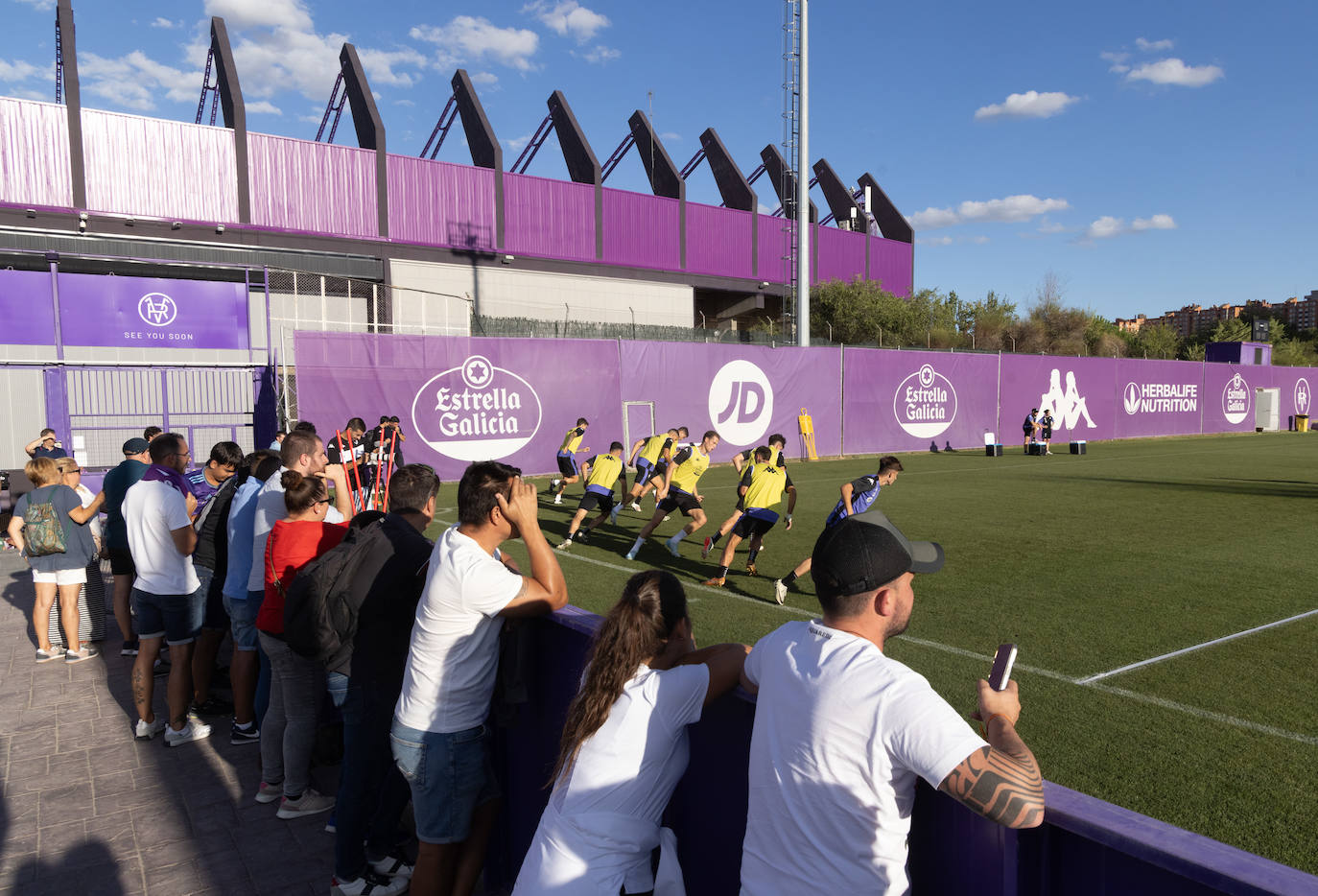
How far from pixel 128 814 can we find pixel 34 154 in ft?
92.0

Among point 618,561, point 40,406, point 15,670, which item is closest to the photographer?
point 15,670

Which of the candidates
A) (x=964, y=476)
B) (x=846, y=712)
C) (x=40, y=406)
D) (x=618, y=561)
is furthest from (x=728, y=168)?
(x=846, y=712)

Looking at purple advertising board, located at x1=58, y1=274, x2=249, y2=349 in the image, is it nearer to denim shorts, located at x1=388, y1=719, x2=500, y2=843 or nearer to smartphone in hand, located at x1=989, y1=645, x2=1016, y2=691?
denim shorts, located at x1=388, y1=719, x2=500, y2=843

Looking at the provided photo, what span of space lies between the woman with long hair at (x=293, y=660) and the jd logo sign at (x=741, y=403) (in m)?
20.2

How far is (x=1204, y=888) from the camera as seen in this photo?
4.86 ft

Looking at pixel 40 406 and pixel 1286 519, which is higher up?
pixel 40 406

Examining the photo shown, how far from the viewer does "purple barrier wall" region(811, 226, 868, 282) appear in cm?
4619

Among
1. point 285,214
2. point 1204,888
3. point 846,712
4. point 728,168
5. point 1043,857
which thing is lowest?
point 1043,857

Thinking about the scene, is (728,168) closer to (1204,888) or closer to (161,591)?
(161,591)

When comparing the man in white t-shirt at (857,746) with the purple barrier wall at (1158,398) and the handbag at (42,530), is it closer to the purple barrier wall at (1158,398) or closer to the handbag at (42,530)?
the handbag at (42,530)

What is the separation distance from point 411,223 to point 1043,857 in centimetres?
3317

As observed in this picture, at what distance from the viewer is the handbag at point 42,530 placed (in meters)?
6.66

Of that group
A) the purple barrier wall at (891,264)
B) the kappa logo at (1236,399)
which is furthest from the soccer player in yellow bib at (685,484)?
the kappa logo at (1236,399)

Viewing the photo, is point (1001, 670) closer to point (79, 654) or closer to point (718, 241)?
point (79, 654)
